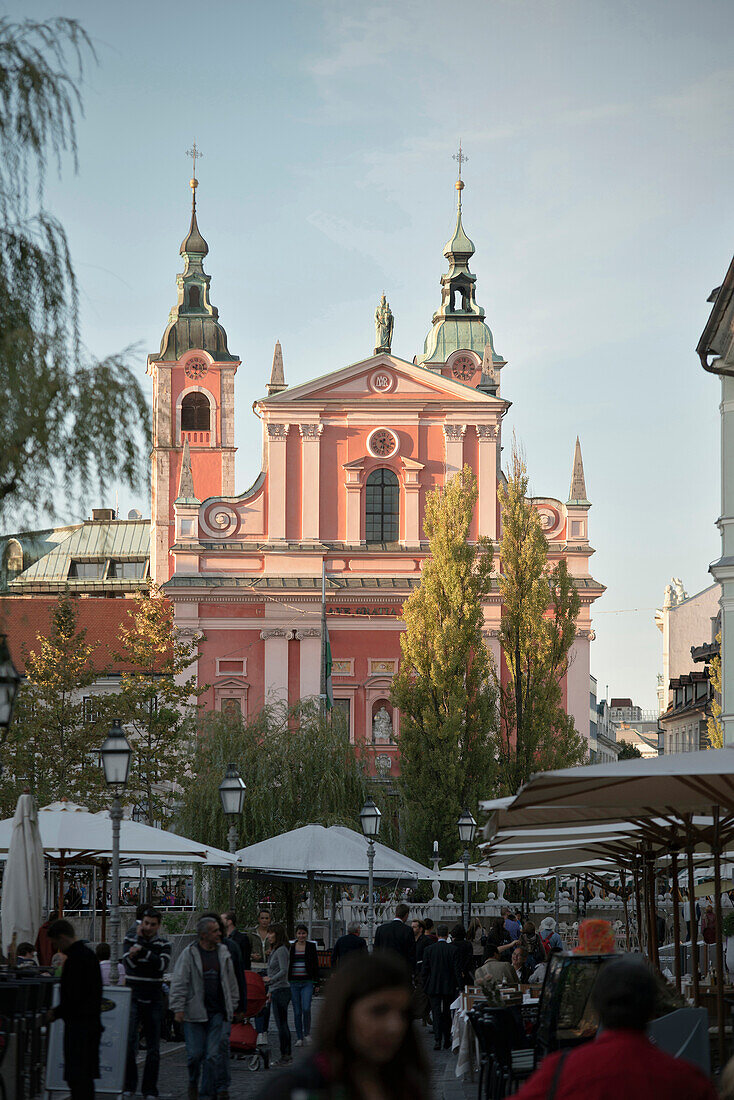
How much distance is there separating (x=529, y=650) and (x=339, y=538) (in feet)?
30.9

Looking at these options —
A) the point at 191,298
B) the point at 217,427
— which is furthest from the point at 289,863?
the point at 191,298

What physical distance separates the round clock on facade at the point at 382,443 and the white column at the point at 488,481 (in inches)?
101

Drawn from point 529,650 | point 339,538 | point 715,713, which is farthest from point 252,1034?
point 339,538

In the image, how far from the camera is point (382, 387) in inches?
1839

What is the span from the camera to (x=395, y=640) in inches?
1834

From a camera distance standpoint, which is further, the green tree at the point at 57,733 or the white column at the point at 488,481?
the white column at the point at 488,481

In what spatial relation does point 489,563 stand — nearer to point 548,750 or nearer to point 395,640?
point 548,750

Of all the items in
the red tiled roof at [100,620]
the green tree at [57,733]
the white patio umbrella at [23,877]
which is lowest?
the white patio umbrella at [23,877]

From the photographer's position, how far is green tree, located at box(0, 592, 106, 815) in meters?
39.8

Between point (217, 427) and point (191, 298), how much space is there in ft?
20.7

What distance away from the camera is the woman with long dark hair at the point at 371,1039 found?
3.25 m

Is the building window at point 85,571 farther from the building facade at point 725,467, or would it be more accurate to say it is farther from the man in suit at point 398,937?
the man in suit at point 398,937

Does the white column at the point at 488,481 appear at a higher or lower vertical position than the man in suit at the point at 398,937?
higher

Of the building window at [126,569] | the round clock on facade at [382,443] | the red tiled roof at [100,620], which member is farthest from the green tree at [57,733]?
the building window at [126,569]
